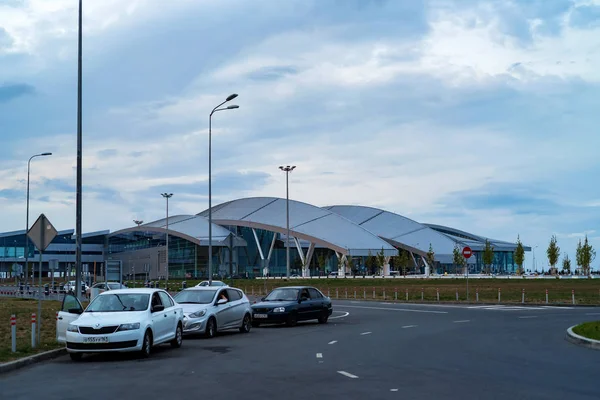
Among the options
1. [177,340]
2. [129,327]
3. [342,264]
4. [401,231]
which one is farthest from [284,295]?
[401,231]

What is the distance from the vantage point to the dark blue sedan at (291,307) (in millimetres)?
27641

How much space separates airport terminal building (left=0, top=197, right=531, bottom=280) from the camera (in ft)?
372

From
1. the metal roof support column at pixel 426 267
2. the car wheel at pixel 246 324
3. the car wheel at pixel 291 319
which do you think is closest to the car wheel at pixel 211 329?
the car wheel at pixel 246 324

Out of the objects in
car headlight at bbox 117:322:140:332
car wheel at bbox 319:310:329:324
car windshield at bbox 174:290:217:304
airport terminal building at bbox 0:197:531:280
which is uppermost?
airport terminal building at bbox 0:197:531:280

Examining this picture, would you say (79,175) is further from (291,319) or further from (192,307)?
(291,319)

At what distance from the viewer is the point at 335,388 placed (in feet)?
39.0

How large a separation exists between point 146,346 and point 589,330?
12.0 meters

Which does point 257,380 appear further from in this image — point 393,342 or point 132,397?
point 393,342

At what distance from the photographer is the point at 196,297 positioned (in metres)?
24.1

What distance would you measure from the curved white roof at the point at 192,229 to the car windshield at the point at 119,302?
9002cm

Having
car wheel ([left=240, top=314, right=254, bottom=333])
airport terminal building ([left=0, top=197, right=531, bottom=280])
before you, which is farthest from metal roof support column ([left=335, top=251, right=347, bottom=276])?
car wheel ([left=240, top=314, right=254, bottom=333])

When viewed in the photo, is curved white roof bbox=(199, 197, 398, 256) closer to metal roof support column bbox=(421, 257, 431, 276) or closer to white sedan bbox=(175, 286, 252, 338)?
metal roof support column bbox=(421, 257, 431, 276)

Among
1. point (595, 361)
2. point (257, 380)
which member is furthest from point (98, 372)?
point (595, 361)

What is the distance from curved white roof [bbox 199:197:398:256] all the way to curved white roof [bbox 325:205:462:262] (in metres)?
9.90
